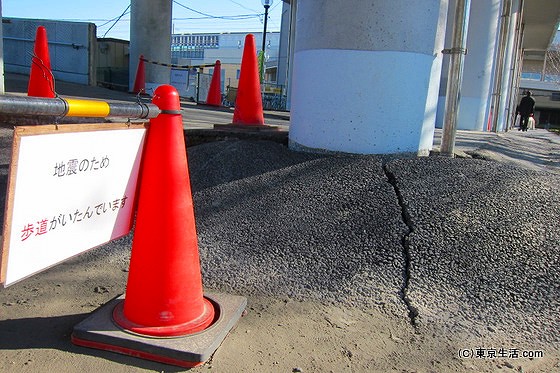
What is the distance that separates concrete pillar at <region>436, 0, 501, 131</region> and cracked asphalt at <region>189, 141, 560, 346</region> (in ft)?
28.5

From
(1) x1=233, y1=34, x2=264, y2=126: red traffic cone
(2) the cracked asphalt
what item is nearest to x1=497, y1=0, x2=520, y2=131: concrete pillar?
(1) x1=233, y1=34, x2=264, y2=126: red traffic cone

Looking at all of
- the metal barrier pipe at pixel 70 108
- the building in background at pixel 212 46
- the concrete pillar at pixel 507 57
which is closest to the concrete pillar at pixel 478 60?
the concrete pillar at pixel 507 57

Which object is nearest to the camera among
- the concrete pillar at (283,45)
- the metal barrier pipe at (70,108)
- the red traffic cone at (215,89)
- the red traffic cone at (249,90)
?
the metal barrier pipe at (70,108)

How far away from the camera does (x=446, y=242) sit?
Answer: 3199 mm

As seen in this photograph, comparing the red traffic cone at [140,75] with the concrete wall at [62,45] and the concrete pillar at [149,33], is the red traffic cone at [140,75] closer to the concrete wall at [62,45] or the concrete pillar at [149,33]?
the concrete pillar at [149,33]

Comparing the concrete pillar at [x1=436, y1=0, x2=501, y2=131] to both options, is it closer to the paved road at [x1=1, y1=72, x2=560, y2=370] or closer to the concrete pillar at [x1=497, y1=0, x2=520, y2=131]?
the concrete pillar at [x1=497, y1=0, x2=520, y2=131]

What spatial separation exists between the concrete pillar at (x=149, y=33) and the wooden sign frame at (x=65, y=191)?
1676 cm

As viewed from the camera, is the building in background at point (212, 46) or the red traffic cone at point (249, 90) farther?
the building in background at point (212, 46)

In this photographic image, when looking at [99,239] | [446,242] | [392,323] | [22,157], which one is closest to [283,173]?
[446,242]

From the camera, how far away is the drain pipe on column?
194 inches

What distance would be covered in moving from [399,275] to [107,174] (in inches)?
74.2

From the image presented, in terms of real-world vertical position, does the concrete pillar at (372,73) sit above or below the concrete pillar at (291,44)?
Result: below

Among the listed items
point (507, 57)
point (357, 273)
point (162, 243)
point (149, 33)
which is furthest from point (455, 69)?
point (149, 33)

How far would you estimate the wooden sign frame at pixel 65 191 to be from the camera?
70.0 inches
